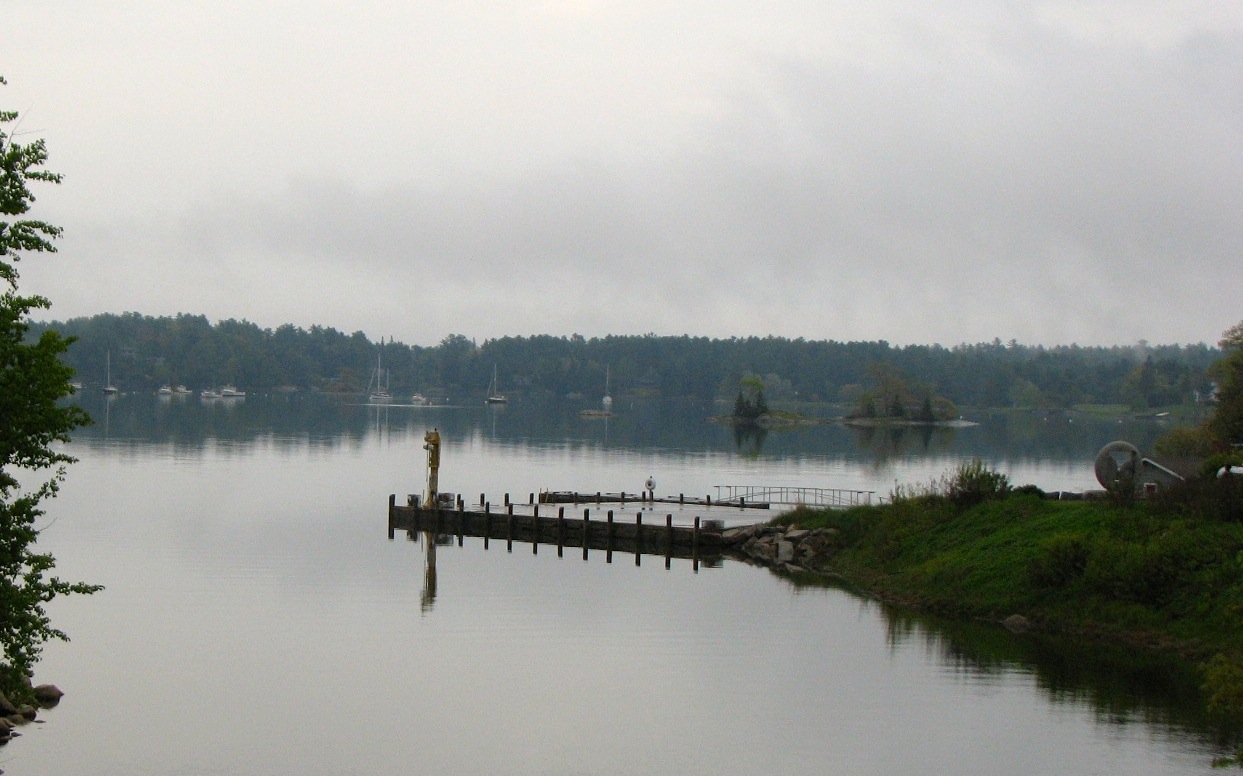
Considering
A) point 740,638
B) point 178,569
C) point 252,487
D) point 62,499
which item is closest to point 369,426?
point 252,487

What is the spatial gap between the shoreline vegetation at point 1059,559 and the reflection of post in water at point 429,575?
14482 mm

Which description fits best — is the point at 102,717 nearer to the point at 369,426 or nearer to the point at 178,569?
the point at 178,569

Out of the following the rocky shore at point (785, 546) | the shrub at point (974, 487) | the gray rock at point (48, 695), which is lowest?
the gray rock at point (48, 695)

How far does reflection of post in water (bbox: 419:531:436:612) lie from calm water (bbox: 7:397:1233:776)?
0.24 m

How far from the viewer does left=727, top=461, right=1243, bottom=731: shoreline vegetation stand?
40719mm

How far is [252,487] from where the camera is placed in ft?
308

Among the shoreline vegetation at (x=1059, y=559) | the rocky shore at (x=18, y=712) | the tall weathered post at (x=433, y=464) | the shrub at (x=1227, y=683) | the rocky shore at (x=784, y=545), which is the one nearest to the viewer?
the shrub at (x=1227, y=683)

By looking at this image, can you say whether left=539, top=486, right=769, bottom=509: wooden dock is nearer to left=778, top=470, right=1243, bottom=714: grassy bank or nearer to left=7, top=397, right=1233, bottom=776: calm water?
left=7, top=397, right=1233, bottom=776: calm water

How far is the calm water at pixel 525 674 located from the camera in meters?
31.3

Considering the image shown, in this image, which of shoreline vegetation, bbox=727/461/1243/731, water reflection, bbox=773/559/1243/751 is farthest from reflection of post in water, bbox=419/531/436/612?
water reflection, bbox=773/559/1243/751

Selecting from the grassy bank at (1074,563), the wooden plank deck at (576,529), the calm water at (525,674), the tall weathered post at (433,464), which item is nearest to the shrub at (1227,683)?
the calm water at (525,674)

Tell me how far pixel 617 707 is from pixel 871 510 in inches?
1025

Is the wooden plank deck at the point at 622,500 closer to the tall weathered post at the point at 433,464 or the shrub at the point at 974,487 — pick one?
the tall weathered post at the point at 433,464

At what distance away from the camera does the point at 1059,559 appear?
4491cm
